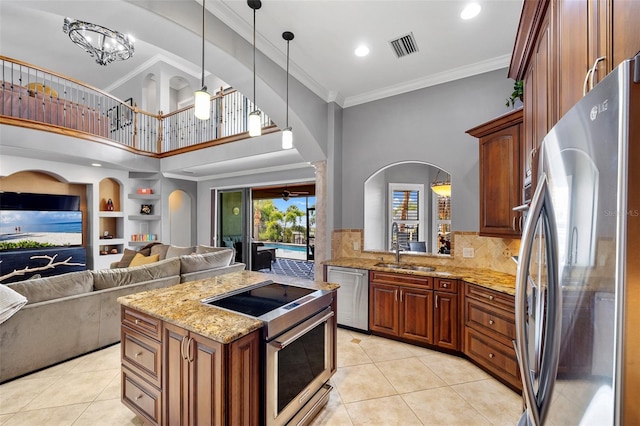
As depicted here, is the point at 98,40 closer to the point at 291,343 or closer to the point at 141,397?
the point at 141,397

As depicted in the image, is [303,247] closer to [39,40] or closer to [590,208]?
[39,40]

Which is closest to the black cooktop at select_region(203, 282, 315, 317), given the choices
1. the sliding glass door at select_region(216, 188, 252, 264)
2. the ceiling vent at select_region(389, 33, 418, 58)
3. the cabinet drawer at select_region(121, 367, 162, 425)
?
the cabinet drawer at select_region(121, 367, 162, 425)

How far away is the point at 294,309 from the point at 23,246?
24.0 ft

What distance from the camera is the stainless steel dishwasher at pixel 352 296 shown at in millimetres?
3516

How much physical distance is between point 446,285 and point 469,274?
0.31 metres

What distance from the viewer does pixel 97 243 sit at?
6.58m

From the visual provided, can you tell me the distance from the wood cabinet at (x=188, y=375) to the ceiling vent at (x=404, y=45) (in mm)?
3112

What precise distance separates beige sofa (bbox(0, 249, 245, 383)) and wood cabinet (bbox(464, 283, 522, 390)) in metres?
3.84

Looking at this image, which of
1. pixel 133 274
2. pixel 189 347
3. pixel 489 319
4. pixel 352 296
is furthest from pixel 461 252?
pixel 133 274

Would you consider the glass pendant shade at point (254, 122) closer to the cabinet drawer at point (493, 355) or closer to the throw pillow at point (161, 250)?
the cabinet drawer at point (493, 355)

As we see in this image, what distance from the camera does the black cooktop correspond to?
1798 mm

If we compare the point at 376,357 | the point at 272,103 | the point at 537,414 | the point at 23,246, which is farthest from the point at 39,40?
the point at 537,414

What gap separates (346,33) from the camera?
109 inches

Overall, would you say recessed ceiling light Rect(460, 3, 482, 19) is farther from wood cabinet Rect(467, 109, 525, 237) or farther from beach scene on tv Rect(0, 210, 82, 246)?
beach scene on tv Rect(0, 210, 82, 246)
